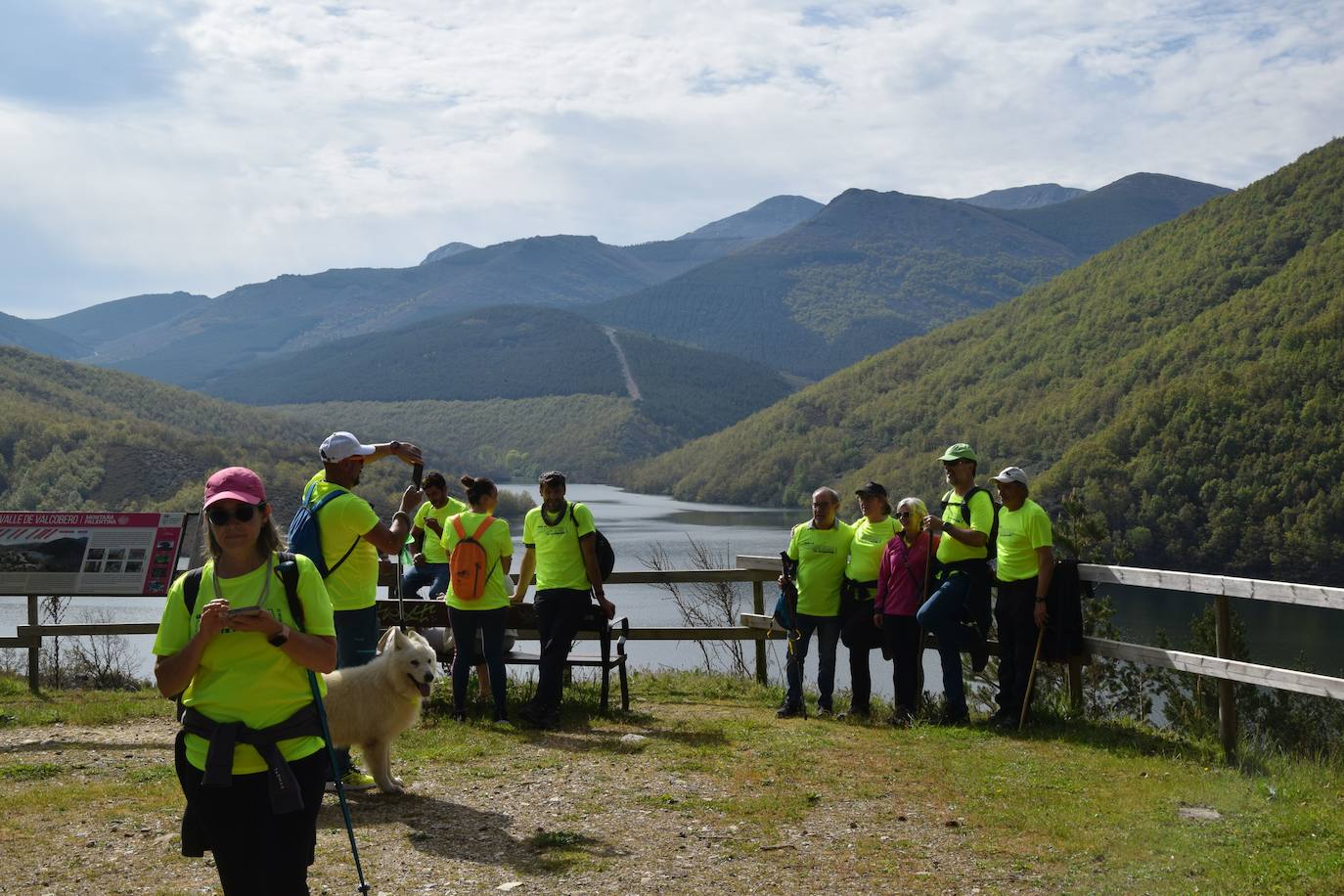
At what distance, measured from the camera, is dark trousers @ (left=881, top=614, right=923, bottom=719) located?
7.65m

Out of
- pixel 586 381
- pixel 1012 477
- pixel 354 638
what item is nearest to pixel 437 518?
pixel 354 638

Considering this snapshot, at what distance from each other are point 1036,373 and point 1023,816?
9296 centimetres

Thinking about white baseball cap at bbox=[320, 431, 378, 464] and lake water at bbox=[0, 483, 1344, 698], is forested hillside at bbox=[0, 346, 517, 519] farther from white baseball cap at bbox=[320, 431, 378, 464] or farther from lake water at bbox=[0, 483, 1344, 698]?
white baseball cap at bbox=[320, 431, 378, 464]

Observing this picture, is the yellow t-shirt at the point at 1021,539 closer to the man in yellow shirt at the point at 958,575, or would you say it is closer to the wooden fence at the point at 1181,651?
the man in yellow shirt at the point at 958,575

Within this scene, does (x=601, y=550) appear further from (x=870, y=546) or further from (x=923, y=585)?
(x=923, y=585)

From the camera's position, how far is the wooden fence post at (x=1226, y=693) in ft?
20.4

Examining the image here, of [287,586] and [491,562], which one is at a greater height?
[287,586]

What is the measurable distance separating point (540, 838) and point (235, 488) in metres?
2.59

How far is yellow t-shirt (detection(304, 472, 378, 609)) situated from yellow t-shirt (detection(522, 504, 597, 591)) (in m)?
1.96

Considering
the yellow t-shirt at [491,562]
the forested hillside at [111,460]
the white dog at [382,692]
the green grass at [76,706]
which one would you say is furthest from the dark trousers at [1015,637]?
the forested hillside at [111,460]

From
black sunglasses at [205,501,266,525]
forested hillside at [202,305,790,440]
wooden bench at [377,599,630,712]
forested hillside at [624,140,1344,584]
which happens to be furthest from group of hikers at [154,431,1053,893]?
forested hillside at [202,305,790,440]

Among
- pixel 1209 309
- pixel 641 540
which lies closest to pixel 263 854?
pixel 641 540

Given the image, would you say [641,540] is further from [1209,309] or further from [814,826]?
[1209,309]

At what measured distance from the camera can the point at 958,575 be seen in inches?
290
